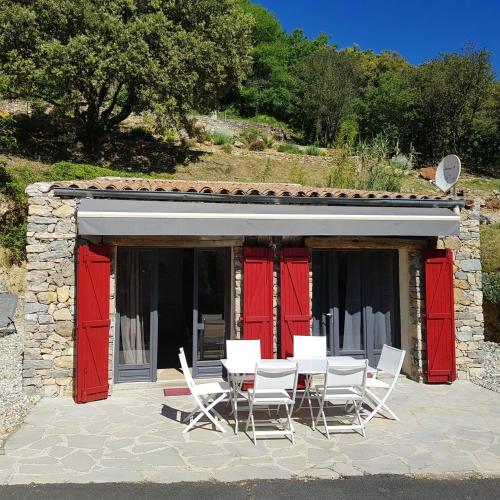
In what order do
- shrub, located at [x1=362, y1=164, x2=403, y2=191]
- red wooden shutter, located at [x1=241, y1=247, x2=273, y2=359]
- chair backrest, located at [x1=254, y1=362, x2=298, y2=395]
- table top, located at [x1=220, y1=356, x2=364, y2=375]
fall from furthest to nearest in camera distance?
shrub, located at [x1=362, y1=164, x2=403, y2=191], red wooden shutter, located at [x1=241, y1=247, x2=273, y2=359], table top, located at [x1=220, y1=356, x2=364, y2=375], chair backrest, located at [x1=254, y1=362, x2=298, y2=395]

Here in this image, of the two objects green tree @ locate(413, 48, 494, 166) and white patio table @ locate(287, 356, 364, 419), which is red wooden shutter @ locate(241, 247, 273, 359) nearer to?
white patio table @ locate(287, 356, 364, 419)

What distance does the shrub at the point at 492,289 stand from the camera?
1432cm

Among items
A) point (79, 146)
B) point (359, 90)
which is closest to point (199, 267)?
point (79, 146)

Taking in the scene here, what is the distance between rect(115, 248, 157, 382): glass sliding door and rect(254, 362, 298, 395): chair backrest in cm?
386

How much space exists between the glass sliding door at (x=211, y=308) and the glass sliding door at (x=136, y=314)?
96cm

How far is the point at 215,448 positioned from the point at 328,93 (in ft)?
117

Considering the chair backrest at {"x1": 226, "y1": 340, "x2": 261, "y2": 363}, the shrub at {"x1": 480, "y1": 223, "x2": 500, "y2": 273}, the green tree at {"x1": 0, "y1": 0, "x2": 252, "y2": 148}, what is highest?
the green tree at {"x1": 0, "y1": 0, "x2": 252, "y2": 148}

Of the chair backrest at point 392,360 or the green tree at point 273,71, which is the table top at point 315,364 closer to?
the chair backrest at point 392,360

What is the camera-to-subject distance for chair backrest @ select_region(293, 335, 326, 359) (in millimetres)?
9109

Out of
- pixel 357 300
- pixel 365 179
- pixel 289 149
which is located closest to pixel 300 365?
pixel 357 300

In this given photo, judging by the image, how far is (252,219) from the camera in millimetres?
9039

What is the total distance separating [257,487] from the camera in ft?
17.8

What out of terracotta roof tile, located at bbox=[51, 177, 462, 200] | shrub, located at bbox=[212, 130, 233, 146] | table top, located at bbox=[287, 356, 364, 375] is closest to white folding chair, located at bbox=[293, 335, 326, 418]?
table top, located at bbox=[287, 356, 364, 375]

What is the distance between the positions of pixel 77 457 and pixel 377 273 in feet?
25.2
